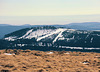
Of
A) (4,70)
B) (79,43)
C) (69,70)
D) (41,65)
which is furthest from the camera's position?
(79,43)

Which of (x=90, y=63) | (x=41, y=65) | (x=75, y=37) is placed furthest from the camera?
(x=75, y=37)

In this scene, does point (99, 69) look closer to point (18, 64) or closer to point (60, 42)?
point (18, 64)

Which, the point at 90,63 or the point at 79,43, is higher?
the point at 90,63

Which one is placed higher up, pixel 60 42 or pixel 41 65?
pixel 41 65

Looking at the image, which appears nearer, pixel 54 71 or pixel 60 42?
pixel 54 71

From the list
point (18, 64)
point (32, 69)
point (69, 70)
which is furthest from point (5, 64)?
point (69, 70)

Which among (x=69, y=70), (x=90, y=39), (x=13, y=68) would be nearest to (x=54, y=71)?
(x=69, y=70)

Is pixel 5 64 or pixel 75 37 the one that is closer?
pixel 5 64

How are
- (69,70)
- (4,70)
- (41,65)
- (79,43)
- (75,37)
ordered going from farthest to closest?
(75,37) → (79,43) → (41,65) → (69,70) → (4,70)

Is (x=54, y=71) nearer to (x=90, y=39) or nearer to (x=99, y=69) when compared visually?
(x=99, y=69)
